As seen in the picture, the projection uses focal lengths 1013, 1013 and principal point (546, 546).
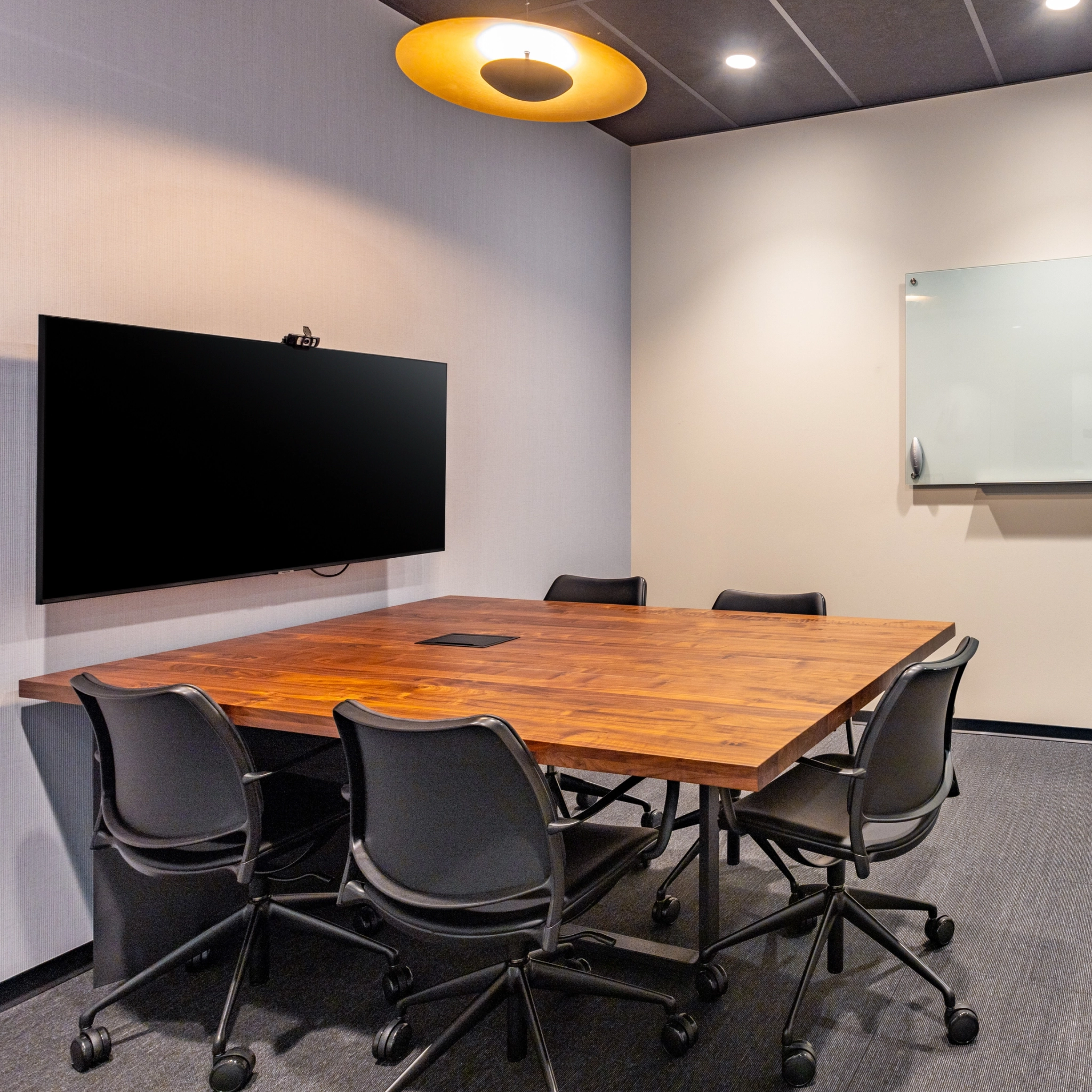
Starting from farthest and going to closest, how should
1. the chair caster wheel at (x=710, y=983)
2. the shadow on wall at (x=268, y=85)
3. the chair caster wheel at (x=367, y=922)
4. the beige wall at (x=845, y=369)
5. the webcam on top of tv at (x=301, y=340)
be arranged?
1. the beige wall at (x=845, y=369)
2. the webcam on top of tv at (x=301, y=340)
3. the chair caster wheel at (x=367, y=922)
4. the shadow on wall at (x=268, y=85)
5. the chair caster wheel at (x=710, y=983)

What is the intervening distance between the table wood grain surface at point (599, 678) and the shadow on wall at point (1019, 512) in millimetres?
1815

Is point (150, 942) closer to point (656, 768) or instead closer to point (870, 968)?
point (656, 768)

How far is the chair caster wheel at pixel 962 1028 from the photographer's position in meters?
2.25

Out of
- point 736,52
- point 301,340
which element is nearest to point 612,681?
point 301,340

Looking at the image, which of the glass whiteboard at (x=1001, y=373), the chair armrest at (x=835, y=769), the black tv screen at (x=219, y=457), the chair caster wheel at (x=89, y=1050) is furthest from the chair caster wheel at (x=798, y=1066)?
the glass whiteboard at (x=1001, y=373)

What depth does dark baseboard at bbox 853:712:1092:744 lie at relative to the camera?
188 inches

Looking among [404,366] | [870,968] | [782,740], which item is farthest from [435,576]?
[782,740]

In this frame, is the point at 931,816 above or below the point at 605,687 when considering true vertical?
below

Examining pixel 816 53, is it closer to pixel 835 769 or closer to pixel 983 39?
pixel 983 39

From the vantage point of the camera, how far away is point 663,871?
3260 mm

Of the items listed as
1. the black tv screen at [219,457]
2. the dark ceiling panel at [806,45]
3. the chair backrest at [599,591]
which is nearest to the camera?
the black tv screen at [219,457]

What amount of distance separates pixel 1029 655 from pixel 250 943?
387 centimetres

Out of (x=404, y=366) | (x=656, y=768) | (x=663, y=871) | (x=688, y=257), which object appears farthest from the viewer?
(x=688, y=257)

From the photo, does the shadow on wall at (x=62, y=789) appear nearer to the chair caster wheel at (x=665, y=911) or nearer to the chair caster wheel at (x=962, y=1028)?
the chair caster wheel at (x=665, y=911)
